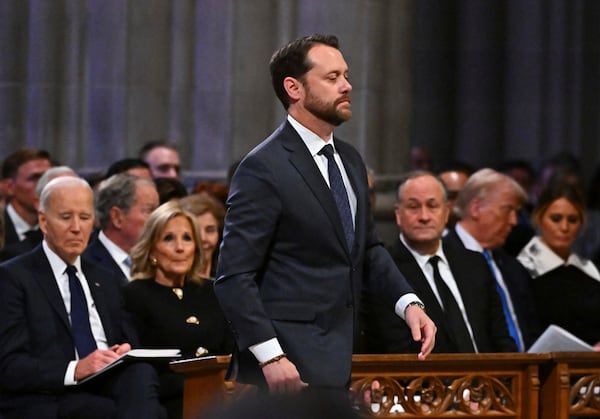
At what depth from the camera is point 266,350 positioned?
3.99 meters

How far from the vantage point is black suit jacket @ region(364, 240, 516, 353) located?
622 cm

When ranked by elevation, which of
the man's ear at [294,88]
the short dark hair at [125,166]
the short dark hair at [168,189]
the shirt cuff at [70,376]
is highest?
the man's ear at [294,88]

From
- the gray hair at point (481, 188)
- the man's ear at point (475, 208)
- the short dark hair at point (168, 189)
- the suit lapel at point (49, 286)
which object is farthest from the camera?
the short dark hair at point (168, 189)

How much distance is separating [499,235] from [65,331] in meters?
A: 2.64

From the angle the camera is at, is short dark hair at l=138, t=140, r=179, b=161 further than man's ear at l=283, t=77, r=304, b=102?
Yes

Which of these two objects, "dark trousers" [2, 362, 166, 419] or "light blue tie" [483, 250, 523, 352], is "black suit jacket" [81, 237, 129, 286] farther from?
"light blue tie" [483, 250, 523, 352]

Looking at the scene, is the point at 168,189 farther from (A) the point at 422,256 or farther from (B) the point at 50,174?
(A) the point at 422,256

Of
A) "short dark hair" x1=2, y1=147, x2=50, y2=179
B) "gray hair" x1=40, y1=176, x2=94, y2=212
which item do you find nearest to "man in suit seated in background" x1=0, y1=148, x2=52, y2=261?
"short dark hair" x1=2, y1=147, x2=50, y2=179

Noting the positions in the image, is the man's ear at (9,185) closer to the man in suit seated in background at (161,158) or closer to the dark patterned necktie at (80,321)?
the man in suit seated in background at (161,158)

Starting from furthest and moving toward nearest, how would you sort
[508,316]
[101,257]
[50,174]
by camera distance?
[50,174] < [508,316] < [101,257]

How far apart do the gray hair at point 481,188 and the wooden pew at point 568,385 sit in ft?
6.17

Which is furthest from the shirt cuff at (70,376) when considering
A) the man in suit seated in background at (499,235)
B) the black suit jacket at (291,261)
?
the man in suit seated in background at (499,235)

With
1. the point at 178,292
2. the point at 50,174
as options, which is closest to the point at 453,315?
the point at 178,292

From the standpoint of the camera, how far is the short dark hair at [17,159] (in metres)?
8.05
